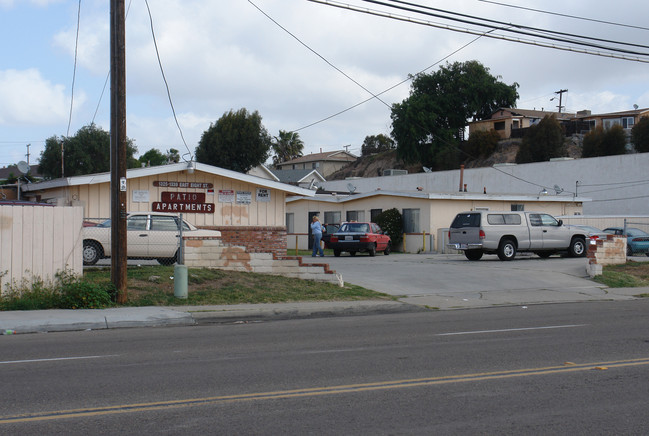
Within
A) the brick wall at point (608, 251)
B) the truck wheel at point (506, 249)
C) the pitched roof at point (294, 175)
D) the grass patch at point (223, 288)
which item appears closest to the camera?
the grass patch at point (223, 288)

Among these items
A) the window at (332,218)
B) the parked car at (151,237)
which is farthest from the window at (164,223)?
the window at (332,218)

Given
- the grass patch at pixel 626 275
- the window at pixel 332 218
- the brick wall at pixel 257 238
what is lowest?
the grass patch at pixel 626 275

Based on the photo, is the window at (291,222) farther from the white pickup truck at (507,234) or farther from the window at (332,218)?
the white pickup truck at (507,234)

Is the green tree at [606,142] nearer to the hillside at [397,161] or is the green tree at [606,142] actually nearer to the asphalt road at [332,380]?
the hillside at [397,161]

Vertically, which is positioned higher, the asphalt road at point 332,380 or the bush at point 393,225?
Answer: the bush at point 393,225

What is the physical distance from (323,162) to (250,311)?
267ft

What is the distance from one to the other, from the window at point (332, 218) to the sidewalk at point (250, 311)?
2264cm

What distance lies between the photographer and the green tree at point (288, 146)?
96500 millimetres

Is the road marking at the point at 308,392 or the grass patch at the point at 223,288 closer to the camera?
the road marking at the point at 308,392

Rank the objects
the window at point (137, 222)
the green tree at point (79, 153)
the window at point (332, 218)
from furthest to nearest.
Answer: the green tree at point (79, 153) < the window at point (332, 218) < the window at point (137, 222)

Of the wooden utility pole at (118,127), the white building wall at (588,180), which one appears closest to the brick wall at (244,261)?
the wooden utility pole at (118,127)

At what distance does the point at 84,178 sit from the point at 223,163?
39.4m

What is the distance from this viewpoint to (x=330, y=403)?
21.6ft

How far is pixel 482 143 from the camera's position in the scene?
74125 mm
